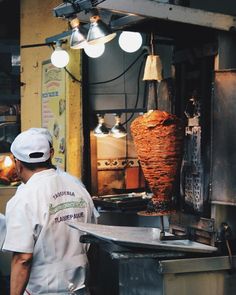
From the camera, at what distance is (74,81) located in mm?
8508

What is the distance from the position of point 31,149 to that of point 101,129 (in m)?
3.67

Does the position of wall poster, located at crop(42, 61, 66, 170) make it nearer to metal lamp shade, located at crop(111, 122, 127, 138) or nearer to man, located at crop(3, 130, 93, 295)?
metal lamp shade, located at crop(111, 122, 127, 138)

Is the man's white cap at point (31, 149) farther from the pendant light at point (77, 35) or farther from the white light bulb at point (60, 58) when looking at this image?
the white light bulb at point (60, 58)

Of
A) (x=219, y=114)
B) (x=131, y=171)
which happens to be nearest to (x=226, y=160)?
(x=219, y=114)

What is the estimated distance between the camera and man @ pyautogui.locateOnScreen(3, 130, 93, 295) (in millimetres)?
4461

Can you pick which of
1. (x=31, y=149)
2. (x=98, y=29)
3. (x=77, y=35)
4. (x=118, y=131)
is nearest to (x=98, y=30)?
(x=98, y=29)

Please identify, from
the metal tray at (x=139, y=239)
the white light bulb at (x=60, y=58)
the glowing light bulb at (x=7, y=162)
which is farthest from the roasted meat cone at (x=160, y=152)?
the glowing light bulb at (x=7, y=162)

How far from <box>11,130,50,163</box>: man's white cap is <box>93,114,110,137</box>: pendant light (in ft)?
11.6

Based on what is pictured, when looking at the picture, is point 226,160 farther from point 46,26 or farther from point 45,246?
point 46,26

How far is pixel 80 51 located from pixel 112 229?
4633mm

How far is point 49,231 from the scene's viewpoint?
4543mm

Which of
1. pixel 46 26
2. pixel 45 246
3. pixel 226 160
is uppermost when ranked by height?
pixel 46 26

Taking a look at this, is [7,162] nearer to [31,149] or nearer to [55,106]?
[55,106]

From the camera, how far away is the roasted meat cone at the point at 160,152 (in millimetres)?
4215
